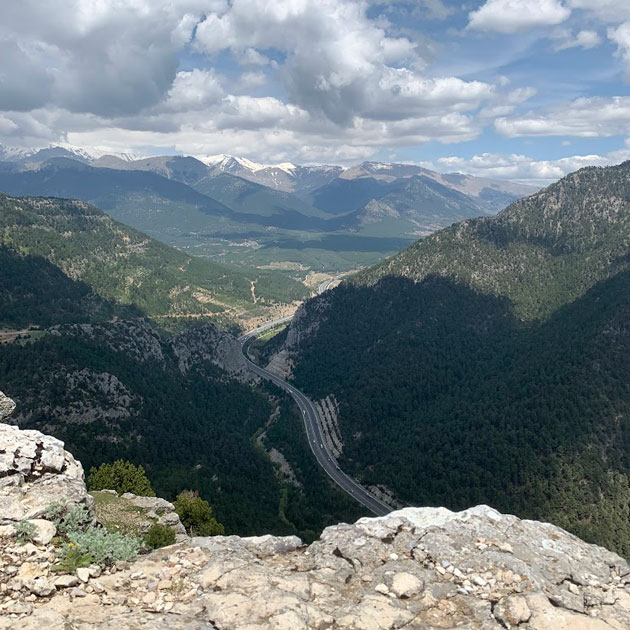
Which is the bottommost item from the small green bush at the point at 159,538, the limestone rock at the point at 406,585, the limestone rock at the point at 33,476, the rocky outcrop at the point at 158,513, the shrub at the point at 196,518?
the shrub at the point at 196,518

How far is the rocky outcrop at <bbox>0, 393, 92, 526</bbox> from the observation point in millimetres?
24172

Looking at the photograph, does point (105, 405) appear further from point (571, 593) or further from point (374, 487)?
point (571, 593)

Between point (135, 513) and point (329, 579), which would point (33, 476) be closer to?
point (329, 579)

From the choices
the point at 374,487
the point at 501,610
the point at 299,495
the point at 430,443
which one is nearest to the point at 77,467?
the point at 501,610

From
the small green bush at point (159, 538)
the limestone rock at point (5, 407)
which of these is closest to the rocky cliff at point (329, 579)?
the limestone rock at point (5, 407)

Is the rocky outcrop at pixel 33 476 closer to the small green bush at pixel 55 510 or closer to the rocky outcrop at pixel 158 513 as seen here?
the small green bush at pixel 55 510

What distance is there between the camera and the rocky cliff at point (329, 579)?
1941cm

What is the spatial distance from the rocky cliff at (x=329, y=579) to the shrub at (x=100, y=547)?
0.58 m

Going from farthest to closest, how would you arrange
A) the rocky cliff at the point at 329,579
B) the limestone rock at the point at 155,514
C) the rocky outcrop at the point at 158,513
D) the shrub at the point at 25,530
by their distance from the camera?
the rocky outcrop at the point at 158,513, the limestone rock at the point at 155,514, the shrub at the point at 25,530, the rocky cliff at the point at 329,579

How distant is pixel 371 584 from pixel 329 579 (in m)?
2.22

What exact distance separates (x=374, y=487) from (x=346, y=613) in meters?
169

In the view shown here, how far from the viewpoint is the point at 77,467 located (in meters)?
30.4

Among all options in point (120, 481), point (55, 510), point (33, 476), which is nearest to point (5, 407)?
point (33, 476)

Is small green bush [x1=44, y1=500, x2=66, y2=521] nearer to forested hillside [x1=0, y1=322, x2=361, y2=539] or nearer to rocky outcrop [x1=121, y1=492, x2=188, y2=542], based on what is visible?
rocky outcrop [x1=121, y1=492, x2=188, y2=542]
